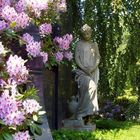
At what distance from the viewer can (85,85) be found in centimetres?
993

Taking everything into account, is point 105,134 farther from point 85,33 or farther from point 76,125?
point 85,33

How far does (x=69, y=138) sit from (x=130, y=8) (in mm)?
6942

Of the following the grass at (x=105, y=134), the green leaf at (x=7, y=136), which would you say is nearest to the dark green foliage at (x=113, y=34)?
the grass at (x=105, y=134)

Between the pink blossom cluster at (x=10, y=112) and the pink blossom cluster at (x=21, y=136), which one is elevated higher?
the pink blossom cluster at (x=10, y=112)

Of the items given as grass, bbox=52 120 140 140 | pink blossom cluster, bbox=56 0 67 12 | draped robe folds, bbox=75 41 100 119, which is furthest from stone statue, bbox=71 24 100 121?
pink blossom cluster, bbox=56 0 67 12

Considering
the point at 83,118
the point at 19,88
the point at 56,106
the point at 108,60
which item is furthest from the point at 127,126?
the point at 19,88

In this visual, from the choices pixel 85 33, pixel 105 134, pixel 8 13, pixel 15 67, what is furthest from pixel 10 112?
pixel 85 33

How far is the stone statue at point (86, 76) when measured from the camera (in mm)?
9906

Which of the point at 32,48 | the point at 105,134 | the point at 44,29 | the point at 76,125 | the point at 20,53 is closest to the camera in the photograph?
the point at 32,48

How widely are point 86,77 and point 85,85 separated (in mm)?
157

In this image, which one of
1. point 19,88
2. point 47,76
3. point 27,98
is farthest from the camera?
point 47,76

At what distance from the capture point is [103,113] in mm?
14711

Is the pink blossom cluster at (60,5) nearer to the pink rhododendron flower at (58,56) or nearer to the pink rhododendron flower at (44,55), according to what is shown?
the pink rhododendron flower at (58,56)

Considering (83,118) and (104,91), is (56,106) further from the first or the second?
(104,91)
